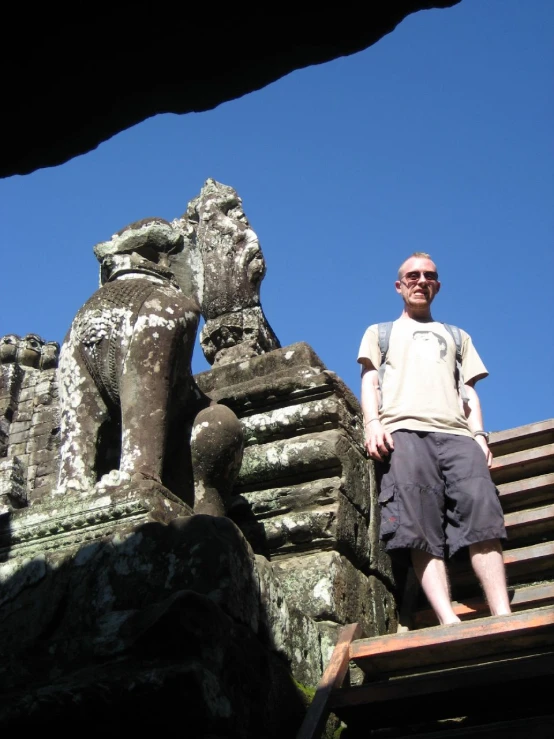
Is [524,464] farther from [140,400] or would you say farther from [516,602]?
[140,400]

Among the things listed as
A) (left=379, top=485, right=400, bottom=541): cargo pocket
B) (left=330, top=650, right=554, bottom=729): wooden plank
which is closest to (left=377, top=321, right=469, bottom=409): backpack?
(left=379, top=485, right=400, bottom=541): cargo pocket

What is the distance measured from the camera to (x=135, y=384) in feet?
13.5

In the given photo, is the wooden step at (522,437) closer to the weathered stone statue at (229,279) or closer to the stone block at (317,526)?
the stone block at (317,526)

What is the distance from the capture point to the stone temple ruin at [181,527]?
3.01 metres

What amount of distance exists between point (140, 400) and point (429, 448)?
1167 mm

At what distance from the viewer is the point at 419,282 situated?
15.4ft

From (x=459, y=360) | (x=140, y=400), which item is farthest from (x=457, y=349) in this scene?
(x=140, y=400)

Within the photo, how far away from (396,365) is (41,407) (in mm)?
6269

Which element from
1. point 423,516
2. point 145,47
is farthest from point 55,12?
point 423,516

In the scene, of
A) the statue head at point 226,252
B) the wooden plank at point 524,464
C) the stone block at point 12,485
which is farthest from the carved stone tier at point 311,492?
the stone block at point 12,485

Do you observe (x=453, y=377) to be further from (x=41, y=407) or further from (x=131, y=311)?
(x=41, y=407)

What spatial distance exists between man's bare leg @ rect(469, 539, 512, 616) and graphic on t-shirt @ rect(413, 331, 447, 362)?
865 mm

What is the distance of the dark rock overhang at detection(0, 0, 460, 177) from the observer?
1.94 meters

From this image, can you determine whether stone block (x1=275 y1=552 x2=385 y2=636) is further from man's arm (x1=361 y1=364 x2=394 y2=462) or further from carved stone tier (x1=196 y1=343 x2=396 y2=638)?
man's arm (x1=361 y1=364 x2=394 y2=462)
